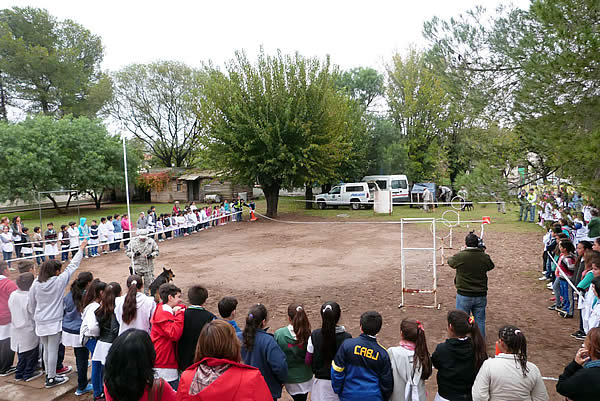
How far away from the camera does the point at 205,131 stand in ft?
75.8

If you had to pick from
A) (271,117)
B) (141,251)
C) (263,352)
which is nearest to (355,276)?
(141,251)

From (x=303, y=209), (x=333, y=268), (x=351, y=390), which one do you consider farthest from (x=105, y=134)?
(x=351, y=390)

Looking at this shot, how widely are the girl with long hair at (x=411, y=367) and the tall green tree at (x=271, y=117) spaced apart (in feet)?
60.4

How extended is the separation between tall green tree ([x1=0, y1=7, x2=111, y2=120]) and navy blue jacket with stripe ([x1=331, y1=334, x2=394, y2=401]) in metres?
37.2

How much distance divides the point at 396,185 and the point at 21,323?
26432 mm

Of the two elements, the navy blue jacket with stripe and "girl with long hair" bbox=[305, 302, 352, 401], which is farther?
"girl with long hair" bbox=[305, 302, 352, 401]

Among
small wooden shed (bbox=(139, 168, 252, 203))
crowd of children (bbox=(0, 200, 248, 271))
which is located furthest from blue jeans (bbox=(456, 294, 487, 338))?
small wooden shed (bbox=(139, 168, 252, 203))

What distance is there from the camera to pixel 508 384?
3.05m

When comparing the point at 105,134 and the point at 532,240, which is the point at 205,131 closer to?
the point at 105,134

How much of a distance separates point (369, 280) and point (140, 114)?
37.1m

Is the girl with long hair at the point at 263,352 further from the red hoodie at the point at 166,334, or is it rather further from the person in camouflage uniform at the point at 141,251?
the person in camouflage uniform at the point at 141,251

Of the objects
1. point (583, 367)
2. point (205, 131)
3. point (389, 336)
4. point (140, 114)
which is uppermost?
point (140, 114)

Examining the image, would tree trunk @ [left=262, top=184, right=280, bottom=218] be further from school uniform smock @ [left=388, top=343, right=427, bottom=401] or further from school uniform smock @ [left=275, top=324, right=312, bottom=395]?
school uniform smock @ [left=388, top=343, right=427, bottom=401]

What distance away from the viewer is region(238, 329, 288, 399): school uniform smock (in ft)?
10.9
